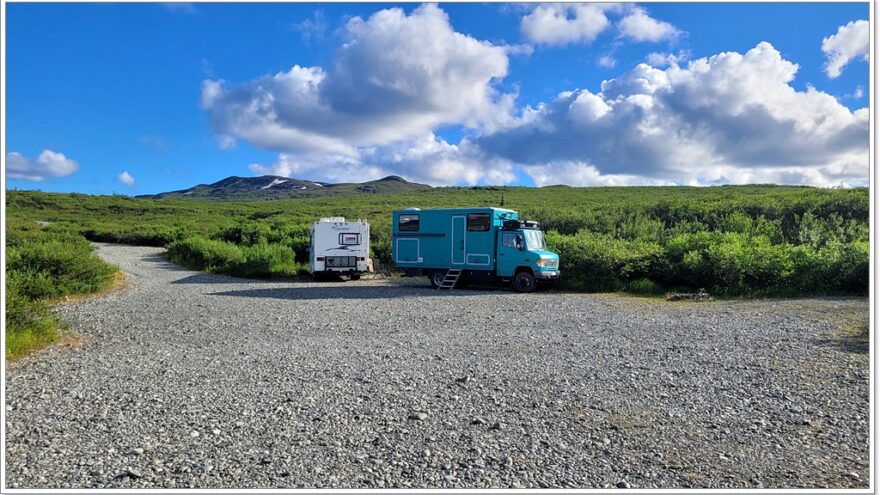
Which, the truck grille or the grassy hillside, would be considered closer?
the grassy hillside

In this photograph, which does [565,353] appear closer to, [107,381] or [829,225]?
[107,381]

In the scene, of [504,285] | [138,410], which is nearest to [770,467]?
[138,410]

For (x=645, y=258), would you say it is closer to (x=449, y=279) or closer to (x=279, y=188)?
(x=449, y=279)

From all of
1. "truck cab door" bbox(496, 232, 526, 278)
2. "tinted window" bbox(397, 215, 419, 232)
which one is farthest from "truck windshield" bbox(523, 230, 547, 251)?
"tinted window" bbox(397, 215, 419, 232)

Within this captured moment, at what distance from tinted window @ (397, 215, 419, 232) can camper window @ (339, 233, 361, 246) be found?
7.19ft

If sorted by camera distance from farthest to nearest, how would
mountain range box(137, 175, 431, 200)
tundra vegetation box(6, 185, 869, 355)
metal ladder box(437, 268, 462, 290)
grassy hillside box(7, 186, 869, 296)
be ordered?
mountain range box(137, 175, 431, 200) → metal ladder box(437, 268, 462, 290) → grassy hillside box(7, 186, 869, 296) → tundra vegetation box(6, 185, 869, 355)

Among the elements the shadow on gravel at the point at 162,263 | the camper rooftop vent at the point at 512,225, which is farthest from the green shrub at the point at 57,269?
the camper rooftop vent at the point at 512,225

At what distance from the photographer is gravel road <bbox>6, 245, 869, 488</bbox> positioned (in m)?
4.17

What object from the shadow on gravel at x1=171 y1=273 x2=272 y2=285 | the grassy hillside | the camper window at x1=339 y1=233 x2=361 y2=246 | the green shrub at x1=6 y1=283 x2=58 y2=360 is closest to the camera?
the green shrub at x1=6 y1=283 x2=58 y2=360

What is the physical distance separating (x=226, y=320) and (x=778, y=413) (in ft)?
30.1

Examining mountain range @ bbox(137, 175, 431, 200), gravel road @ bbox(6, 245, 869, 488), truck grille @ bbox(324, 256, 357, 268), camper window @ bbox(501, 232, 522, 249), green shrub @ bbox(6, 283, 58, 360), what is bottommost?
gravel road @ bbox(6, 245, 869, 488)

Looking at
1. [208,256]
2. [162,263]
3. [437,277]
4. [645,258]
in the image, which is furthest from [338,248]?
[162,263]

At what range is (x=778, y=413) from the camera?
5547 millimetres

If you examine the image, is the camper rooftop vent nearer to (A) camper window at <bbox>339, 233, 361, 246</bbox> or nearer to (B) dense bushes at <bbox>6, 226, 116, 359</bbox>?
(A) camper window at <bbox>339, 233, 361, 246</bbox>
